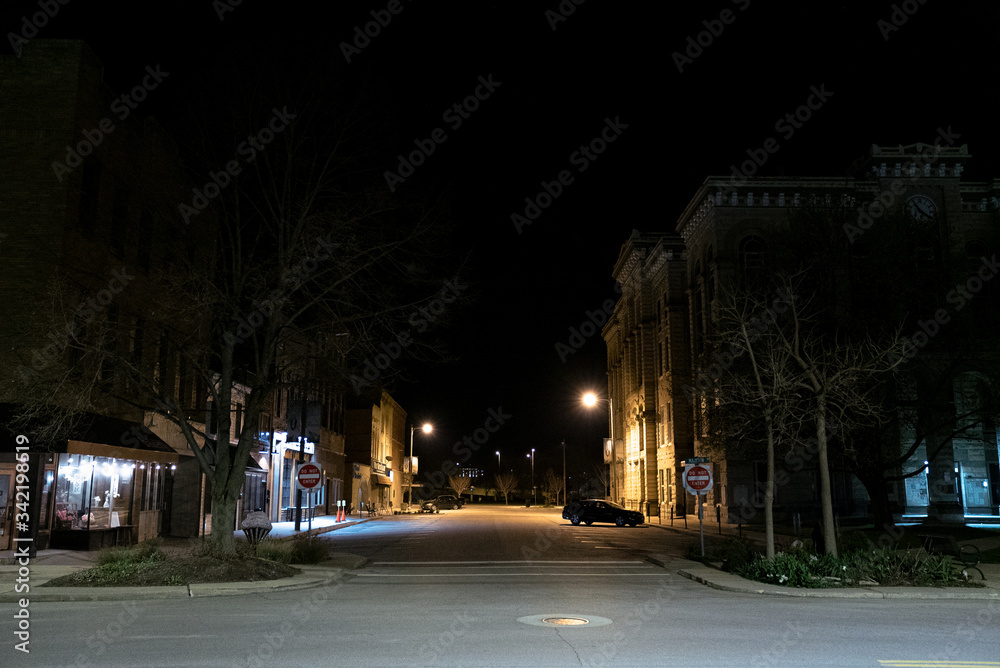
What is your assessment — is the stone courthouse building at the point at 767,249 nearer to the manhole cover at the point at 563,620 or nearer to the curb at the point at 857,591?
the curb at the point at 857,591

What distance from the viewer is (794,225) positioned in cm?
2894

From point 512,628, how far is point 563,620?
112 centimetres

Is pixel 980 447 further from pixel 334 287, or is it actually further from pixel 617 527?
pixel 334 287

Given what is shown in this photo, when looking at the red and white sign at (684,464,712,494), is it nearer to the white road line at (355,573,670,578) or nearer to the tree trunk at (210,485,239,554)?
the white road line at (355,573,670,578)

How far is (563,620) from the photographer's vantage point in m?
11.7

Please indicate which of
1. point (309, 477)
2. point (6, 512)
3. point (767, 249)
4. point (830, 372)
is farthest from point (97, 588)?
point (767, 249)

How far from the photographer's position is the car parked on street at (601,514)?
4538 cm

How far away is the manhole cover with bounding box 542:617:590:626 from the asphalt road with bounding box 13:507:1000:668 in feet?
0.32

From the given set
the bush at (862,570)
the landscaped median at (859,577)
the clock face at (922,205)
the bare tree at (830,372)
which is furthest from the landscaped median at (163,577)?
the clock face at (922,205)

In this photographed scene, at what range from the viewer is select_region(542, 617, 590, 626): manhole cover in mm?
11359

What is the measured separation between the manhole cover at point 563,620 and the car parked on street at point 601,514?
34.2 meters

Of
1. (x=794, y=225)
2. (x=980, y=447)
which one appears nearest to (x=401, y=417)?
(x=980, y=447)

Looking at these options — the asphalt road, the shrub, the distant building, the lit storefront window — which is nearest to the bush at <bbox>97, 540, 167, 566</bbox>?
the shrub

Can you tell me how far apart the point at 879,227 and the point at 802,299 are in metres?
4.61
